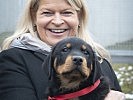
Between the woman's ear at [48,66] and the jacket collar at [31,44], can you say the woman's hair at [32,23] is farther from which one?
the woman's ear at [48,66]

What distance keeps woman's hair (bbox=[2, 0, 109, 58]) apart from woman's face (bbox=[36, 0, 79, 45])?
60 millimetres

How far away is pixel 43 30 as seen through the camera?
3.84 m

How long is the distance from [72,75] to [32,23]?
2.30ft

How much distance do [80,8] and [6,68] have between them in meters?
0.70

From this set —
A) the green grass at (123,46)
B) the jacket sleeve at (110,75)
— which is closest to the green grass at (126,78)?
the green grass at (123,46)

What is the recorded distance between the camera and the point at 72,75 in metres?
3.43

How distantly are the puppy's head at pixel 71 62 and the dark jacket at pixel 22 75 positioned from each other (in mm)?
140

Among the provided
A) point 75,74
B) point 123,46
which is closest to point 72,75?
point 75,74

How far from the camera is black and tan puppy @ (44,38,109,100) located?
3.43 m

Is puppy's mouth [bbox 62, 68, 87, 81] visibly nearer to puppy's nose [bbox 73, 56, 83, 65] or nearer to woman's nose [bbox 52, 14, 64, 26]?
puppy's nose [bbox 73, 56, 83, 65]

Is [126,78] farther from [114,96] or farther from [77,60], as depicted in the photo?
[77,60]

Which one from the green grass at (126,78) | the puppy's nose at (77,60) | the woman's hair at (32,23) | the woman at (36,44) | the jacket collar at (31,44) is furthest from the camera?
the green grass at (126,78)

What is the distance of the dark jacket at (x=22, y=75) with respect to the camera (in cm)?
354

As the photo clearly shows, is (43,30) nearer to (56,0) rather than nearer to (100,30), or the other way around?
(56,0)
